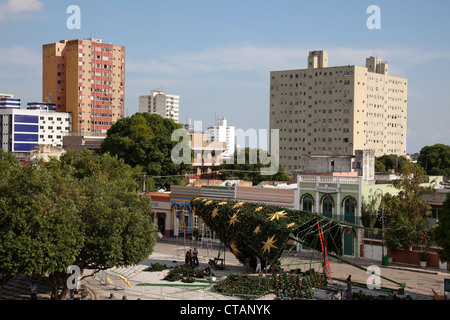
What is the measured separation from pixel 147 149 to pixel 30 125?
57685mm

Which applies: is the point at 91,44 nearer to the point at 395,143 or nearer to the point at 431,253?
the point at 395,143

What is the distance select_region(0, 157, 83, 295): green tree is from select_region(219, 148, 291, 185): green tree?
168 ft

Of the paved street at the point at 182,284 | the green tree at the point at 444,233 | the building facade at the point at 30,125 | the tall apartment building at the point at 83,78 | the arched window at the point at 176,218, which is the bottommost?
the paved street at the point at 182,284

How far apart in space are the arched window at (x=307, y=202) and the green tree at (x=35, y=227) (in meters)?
20.8

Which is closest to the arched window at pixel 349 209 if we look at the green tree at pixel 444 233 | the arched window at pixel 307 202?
the arched window at pixel 307 202

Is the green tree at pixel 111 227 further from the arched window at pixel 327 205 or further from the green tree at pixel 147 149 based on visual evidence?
the green tree at pixel 147 149

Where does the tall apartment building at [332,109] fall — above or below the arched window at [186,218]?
above

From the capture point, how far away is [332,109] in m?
140

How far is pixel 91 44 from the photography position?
12850cm

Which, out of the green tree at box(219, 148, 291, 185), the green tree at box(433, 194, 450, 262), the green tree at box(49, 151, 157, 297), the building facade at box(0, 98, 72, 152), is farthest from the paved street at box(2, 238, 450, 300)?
the building facade at box(0, 98, 72, 152)

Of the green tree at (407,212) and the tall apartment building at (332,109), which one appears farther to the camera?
the tall apartment building at (332,109)

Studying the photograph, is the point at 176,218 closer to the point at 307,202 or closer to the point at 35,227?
the point at 307,202

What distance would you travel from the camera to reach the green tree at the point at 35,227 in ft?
94.4
